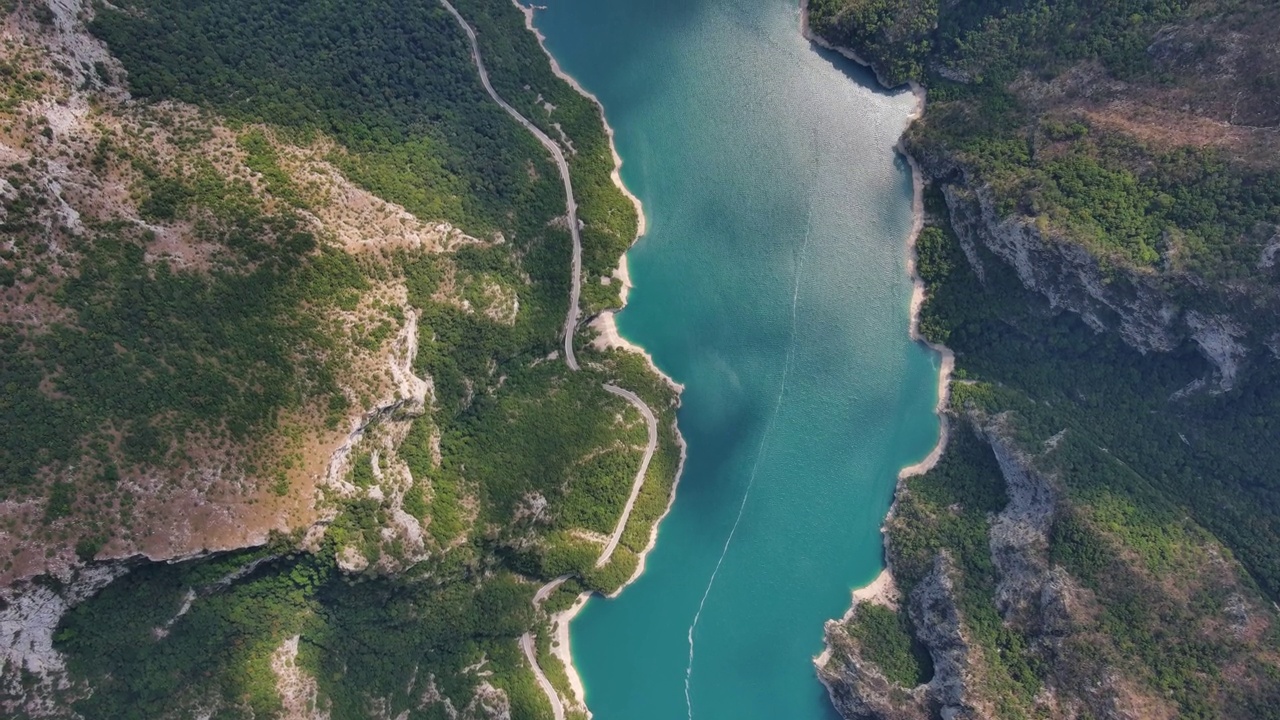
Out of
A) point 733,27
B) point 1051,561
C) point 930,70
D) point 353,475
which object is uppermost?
point 930,70

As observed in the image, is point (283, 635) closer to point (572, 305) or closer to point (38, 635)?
point (38, 635)

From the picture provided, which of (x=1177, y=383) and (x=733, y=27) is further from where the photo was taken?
(x=733, y=27)

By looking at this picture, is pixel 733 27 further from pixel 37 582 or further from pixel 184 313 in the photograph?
pixel 37 582

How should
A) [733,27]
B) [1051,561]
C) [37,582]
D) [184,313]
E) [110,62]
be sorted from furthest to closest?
[733,27] → [1051,561] → [110,62] → [184,313] → [37,582]

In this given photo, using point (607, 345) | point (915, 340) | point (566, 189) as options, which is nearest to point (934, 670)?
point (915, 340)

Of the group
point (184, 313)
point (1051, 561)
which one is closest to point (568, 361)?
point (184, 313)

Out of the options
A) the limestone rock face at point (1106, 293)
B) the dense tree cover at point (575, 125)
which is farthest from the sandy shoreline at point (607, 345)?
the limestone rock face at point (1106, 293)
